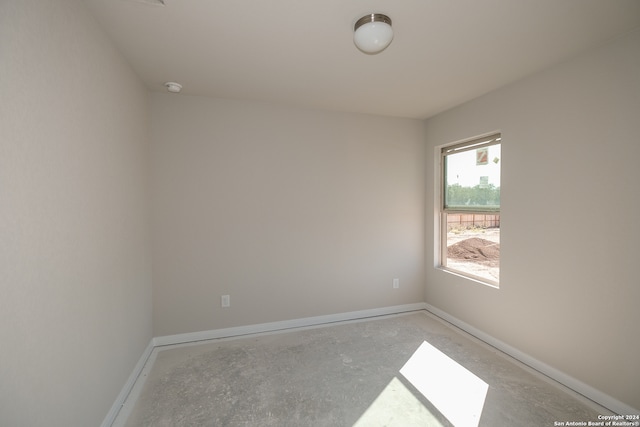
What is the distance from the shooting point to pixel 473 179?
3.12 metres

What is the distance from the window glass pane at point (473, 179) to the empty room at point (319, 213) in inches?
1.0

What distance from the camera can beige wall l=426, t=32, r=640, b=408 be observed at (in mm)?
1850

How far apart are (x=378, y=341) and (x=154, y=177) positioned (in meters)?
2.74

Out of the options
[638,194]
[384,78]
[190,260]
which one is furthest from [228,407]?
[638,194]

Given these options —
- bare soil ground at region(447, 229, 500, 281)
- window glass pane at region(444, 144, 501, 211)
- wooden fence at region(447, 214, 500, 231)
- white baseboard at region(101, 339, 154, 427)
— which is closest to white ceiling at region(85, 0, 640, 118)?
window glass pane at region(444, 144, 501, 211)

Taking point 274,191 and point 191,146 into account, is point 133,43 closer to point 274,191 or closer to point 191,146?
point 191,146

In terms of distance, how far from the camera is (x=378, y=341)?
2.88m

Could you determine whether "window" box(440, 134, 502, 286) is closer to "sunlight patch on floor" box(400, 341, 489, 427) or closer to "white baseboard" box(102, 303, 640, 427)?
"white baseboard" box(102, 303, 640, 427)

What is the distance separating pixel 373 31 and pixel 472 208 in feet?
7.34

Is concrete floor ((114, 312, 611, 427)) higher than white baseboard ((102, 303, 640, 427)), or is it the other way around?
white baseboard ((102, 303, 640, 427))

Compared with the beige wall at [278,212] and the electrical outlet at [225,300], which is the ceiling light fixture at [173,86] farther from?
the electrical outlet at [225,300]

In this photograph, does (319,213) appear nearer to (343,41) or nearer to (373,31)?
(343,41)

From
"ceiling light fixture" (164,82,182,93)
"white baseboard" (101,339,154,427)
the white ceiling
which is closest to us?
the white ceiling

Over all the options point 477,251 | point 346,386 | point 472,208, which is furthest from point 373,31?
point 477,251
